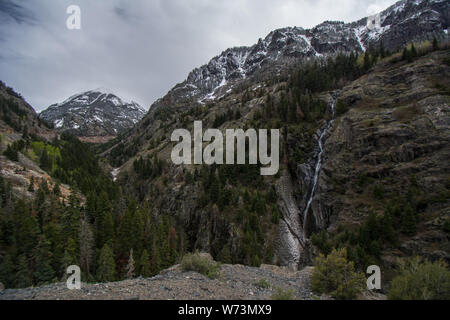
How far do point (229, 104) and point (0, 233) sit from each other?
106m

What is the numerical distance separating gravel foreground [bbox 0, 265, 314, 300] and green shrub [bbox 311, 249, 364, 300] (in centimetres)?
83

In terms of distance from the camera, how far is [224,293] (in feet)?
36.0

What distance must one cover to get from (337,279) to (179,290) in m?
8.39

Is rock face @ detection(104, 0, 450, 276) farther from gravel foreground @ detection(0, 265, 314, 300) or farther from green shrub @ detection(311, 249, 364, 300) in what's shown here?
gravel foreground @ detection(0, 265, 314, 300)

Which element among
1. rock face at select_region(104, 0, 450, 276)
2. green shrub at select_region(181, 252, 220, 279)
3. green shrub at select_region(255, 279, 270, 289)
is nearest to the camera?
green shrub at select_region(255, 279, 270, 289)

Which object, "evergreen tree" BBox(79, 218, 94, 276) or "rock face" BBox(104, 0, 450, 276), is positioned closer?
"evergreen tree" BBox(79, 218, 94, 276)

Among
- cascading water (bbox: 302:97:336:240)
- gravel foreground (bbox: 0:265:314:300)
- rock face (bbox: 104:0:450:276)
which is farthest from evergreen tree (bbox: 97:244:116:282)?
cascading water (bbox: 302:97:336:240)

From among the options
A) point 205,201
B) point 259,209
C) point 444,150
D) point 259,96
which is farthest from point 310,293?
point 259,96

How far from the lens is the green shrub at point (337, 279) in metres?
11.2

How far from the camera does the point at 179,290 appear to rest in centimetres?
1055

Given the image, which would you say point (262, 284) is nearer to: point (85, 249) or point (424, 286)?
point (424, 286)

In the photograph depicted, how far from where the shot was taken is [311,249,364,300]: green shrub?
11203 mm
